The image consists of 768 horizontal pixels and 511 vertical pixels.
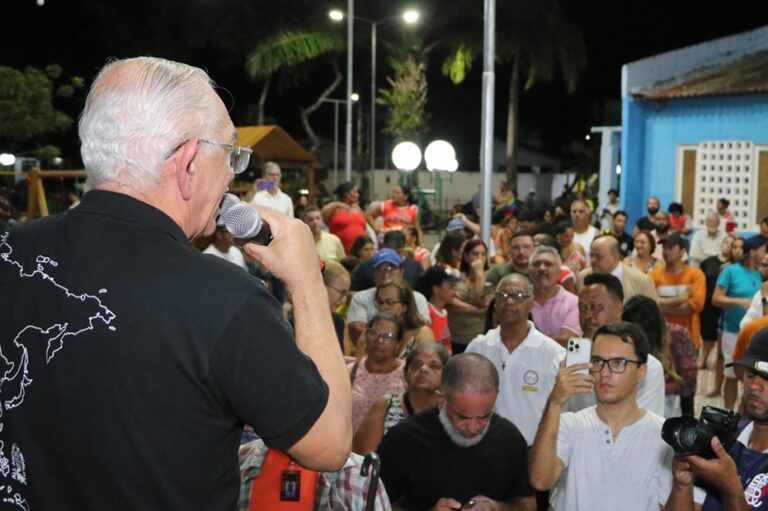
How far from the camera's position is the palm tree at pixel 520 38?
32188 mm

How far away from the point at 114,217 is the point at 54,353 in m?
0.27

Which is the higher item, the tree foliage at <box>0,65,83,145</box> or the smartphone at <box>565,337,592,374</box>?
the tree foliage at <box>0,65,83,145</box>

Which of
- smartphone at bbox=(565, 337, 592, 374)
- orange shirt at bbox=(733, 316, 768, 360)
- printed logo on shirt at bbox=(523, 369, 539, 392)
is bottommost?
printed logo on shirt at bbox=(523, 369, 539, 392)

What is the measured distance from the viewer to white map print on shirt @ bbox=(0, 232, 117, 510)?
5.83 ft

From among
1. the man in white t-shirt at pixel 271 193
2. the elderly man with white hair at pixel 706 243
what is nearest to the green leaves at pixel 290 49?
the elderly man with white hair at pixel 706 243

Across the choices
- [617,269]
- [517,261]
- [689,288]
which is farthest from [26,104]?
[617,269]

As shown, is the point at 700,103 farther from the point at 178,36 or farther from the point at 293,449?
the point at 178,36

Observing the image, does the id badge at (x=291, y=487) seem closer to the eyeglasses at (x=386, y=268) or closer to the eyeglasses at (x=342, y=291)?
the eyeglasses at (x=342, y=291)

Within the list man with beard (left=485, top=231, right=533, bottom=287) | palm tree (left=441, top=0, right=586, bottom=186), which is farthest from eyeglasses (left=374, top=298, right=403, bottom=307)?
palm tree (left=441, top=0, right=586, bottom=186)

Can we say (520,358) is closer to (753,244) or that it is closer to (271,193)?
(753,244)

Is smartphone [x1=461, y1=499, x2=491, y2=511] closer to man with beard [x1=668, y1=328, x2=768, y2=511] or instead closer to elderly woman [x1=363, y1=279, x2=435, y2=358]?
man with beard [x1=668, y1=328, x2=768, y2=511]

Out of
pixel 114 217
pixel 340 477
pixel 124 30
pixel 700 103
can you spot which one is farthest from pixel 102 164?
pixel 124 30

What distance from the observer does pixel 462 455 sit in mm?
4887

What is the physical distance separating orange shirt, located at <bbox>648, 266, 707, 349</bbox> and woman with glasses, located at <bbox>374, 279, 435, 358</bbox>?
3.37 meters
